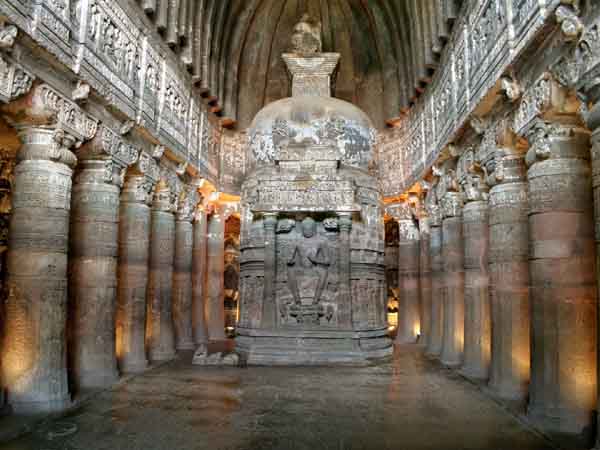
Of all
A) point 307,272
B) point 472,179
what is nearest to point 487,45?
point 472,179

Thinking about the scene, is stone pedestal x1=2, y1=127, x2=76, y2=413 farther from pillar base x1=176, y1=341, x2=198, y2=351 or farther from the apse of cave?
pillar base x1=176, y1=341, x2=198, y2=351

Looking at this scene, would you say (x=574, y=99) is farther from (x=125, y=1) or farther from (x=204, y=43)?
(x=204, y=43)

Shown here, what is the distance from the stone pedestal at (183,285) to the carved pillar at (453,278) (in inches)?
294

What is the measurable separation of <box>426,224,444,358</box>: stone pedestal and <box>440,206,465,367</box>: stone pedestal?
39.6 inches

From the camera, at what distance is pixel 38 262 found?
7805 millimetres

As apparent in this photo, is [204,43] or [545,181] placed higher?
[204,43]

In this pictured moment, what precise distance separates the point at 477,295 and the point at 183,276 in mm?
8452

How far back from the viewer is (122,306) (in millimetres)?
11398

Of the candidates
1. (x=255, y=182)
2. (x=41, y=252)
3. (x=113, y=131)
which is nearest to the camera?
(x=41, y=252)

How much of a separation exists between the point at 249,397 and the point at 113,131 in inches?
235

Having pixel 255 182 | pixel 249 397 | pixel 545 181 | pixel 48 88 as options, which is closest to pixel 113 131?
pixel 48 88

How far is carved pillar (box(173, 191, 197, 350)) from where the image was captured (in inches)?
581

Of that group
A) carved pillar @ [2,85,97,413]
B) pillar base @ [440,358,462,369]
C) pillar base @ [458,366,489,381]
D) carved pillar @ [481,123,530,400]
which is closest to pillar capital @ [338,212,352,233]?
pillar base @ [440,358,462,369]

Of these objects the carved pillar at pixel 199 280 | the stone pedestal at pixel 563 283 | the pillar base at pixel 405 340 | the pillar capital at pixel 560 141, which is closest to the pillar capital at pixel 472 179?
the pillar capital at pixel 560 141
